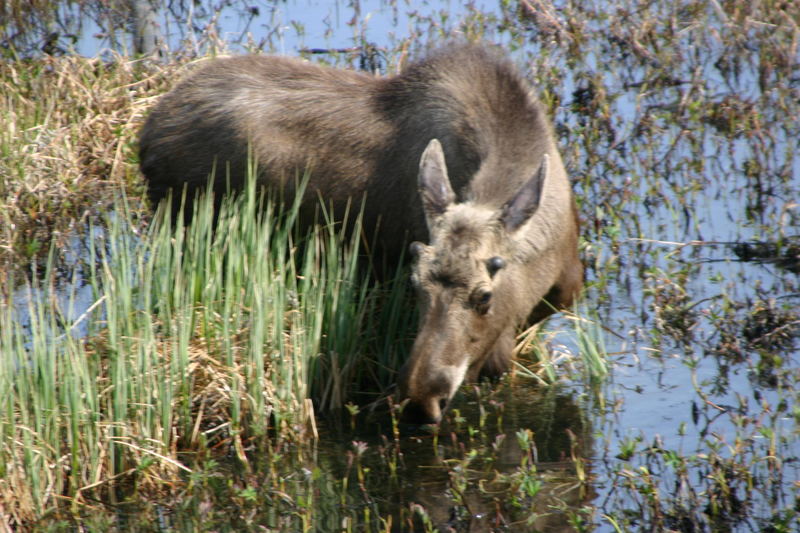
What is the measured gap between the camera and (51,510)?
5.32 metres

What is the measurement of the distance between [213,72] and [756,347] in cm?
365

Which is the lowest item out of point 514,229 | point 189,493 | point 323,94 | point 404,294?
point 189,493

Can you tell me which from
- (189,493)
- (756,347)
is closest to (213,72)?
(189,493)

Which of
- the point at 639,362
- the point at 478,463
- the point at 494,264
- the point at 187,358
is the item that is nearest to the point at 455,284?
the point at 494,264

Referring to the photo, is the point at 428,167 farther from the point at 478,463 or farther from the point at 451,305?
the point at 478,463

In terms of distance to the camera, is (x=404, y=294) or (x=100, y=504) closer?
(x=100, y=504)

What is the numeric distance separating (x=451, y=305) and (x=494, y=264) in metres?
0.30

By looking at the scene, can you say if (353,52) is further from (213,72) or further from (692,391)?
(692,391)

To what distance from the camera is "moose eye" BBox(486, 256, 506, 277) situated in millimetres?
5797

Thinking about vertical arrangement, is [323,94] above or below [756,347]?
above

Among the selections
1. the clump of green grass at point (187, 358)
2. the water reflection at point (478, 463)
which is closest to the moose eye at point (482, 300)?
the water reflection at point (478, 463)

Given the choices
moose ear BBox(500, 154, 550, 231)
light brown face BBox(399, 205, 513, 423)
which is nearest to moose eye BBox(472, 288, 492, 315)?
light brown face BBox(399, 205, 513, 423)

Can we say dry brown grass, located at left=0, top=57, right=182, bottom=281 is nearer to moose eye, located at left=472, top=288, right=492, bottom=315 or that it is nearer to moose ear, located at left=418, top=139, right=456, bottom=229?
moose ear, located at left=418, top=139, right=456, bottom=229

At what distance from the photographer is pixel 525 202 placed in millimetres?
5848
